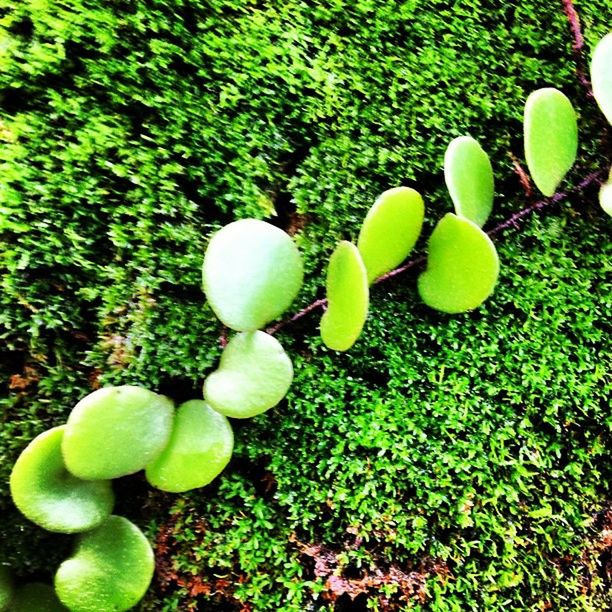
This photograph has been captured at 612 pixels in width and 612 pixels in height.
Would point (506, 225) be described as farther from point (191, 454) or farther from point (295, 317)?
point (191, 454)

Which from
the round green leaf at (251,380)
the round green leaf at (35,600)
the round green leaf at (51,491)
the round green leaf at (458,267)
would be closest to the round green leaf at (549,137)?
the round green leaf at (458,267)

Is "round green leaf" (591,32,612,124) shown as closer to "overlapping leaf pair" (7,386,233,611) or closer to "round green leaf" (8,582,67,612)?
"overlapping leaf pair" (7,386,233,611)

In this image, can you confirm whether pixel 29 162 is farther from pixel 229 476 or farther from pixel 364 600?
pixel 364 600

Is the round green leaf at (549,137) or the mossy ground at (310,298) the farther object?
the round green leaf at (549,137)

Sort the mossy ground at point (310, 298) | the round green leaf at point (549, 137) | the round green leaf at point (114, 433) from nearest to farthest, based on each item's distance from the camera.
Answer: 1. the round green leaf at point (114, 433)
2. the mossy ground at point (310, 298)
3. the round green leaf at point (549, 137)

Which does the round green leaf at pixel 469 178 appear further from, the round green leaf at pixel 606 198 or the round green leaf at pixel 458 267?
the round green leaf at pixel 606 198

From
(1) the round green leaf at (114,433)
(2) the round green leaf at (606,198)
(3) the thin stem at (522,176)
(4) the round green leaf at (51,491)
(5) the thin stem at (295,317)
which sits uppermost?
(2) the round green leaf at (606,198)

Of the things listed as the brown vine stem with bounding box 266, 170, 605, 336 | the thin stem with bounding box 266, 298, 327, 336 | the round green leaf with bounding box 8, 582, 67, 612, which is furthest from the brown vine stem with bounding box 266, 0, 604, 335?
the round green leaf with bounding box 8, 582, 67, 612

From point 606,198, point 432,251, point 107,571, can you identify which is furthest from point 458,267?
point 107,571
